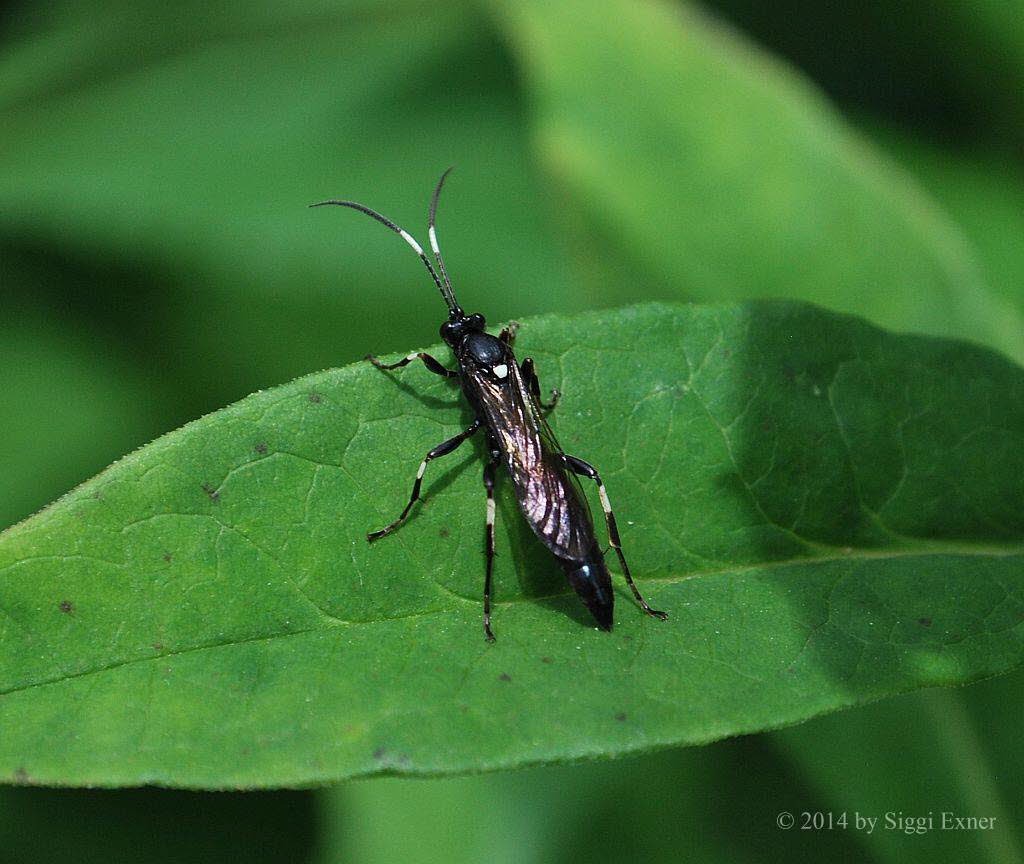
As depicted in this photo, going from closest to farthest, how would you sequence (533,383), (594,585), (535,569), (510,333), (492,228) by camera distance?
(594,585) < (535,569) < (510,333) < (533,383) < (492,228)

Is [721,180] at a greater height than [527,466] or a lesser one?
greater

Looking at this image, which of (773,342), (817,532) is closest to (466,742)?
(817,532)

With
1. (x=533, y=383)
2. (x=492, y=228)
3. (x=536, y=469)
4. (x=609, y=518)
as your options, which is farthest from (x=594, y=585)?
(x=492, y=228)

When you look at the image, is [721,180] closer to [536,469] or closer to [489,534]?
[536,469]

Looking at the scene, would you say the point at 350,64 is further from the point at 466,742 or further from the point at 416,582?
the point at 466,742

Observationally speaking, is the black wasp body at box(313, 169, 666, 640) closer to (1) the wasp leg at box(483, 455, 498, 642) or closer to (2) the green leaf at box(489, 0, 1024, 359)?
(1) the wasp leg at box(483, 455, 498, 642)

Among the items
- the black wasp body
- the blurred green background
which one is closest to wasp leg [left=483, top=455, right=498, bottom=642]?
the black wasp body

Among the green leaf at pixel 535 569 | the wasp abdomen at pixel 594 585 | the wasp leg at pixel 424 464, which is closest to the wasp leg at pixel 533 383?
the green leaf at pixel 535 569
